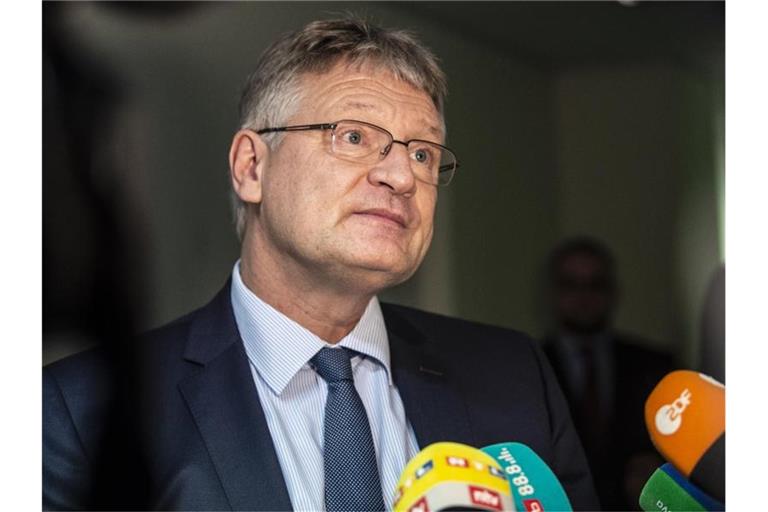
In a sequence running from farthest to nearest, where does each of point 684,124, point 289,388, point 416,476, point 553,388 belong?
point 684,124 → point 553,388 → point 289,388 → point 416,476

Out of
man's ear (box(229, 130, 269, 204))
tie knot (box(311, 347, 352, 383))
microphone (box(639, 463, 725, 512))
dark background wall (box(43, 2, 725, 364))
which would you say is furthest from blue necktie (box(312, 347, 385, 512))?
microphone (box(639, 463, 725, 512))

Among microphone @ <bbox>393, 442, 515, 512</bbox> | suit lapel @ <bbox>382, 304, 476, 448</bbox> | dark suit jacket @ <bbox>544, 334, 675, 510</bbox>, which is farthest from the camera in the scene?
dark suit jacket @ <bbox>544, 334, 675, 510</bbox>

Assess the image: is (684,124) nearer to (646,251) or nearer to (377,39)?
(646,251)

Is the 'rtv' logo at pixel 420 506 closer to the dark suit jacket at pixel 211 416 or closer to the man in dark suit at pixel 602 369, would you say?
the dark suit jacket at pixel 211 416

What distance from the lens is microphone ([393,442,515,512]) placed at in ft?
2.96

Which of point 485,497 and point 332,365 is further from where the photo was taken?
point 332,365

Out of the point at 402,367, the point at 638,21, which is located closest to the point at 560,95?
the point at 638,21

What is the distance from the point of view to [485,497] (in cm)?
91

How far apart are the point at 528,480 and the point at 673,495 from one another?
0.17 metres

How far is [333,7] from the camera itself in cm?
144

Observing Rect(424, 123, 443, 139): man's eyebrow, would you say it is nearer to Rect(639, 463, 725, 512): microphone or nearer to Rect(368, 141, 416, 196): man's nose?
Rect(368, 141, 416, 196): man's nose

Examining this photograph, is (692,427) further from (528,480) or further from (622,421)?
(622,421)

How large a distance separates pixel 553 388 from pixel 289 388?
0.43 metres

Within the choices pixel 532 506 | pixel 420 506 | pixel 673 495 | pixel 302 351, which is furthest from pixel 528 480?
pixel 302 351
